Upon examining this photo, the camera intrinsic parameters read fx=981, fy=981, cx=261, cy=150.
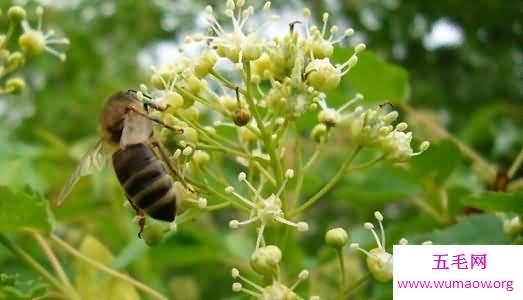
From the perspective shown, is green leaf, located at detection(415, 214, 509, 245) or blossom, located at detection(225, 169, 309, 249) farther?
green leaf, located at detection(415, 214, 509, 245)

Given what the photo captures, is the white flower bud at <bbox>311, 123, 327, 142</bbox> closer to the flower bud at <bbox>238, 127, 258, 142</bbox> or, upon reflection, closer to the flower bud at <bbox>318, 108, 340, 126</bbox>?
the flower bud at <bbox>318, 108, 340, 126</bbox>

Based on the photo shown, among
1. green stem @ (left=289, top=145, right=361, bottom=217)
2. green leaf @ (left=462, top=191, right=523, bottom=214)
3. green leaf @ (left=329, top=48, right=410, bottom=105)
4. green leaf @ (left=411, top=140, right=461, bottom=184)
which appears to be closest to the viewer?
green stem @ (left=289, top=145, right=361, bottom=217)

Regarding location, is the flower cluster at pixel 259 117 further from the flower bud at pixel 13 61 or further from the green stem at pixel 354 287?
the flower bud at pixel 13 61

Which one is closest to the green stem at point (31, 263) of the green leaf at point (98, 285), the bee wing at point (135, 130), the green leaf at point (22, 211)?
the green leaf at point (22, 211)

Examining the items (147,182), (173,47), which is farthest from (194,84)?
(173,47)

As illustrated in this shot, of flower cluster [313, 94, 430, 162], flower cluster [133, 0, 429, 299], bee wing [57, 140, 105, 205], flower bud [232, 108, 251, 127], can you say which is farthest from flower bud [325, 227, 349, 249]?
bee wing [57, 140, 105, 205]

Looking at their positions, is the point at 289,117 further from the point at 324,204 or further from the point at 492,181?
the point at 324,204
